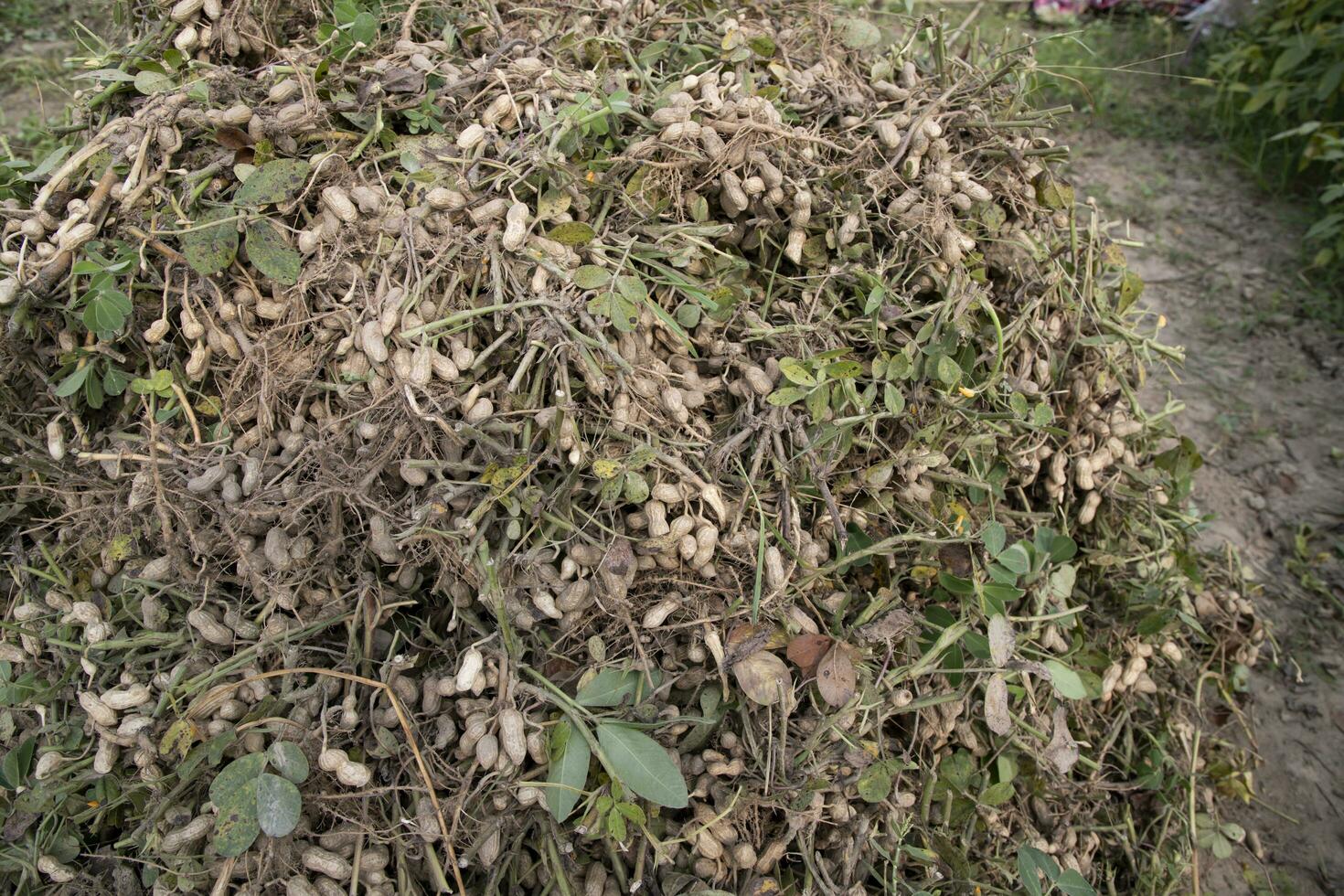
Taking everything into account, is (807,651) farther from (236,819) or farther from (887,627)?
(236,819)

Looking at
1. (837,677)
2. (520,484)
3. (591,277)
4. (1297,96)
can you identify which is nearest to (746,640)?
(837,677)

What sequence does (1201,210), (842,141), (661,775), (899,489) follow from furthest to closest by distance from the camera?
(1201,210), (842,141), (899,489), (661,775)

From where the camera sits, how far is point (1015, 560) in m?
1.87

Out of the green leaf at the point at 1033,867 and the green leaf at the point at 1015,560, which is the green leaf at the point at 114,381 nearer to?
the green leaf at the point at 1015,560

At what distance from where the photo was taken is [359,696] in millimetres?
1643

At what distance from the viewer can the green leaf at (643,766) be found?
152 cm

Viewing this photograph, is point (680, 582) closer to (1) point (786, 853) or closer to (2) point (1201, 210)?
(1) point (786, 853)

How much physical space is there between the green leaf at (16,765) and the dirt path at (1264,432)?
8.68 feet

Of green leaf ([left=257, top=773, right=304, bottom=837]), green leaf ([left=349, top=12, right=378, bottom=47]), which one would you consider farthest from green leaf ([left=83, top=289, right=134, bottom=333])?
green leaf ([left=257, top=773, right=304, bottom=837])

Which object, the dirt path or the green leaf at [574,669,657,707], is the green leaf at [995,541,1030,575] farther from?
the dirt path

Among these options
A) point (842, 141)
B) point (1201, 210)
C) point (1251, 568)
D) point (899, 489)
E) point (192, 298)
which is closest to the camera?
point (192, 298)

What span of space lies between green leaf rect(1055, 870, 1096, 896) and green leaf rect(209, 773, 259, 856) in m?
1.52

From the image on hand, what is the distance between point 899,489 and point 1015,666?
418 mm

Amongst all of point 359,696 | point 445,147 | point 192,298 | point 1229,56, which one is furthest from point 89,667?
point 1229,56
